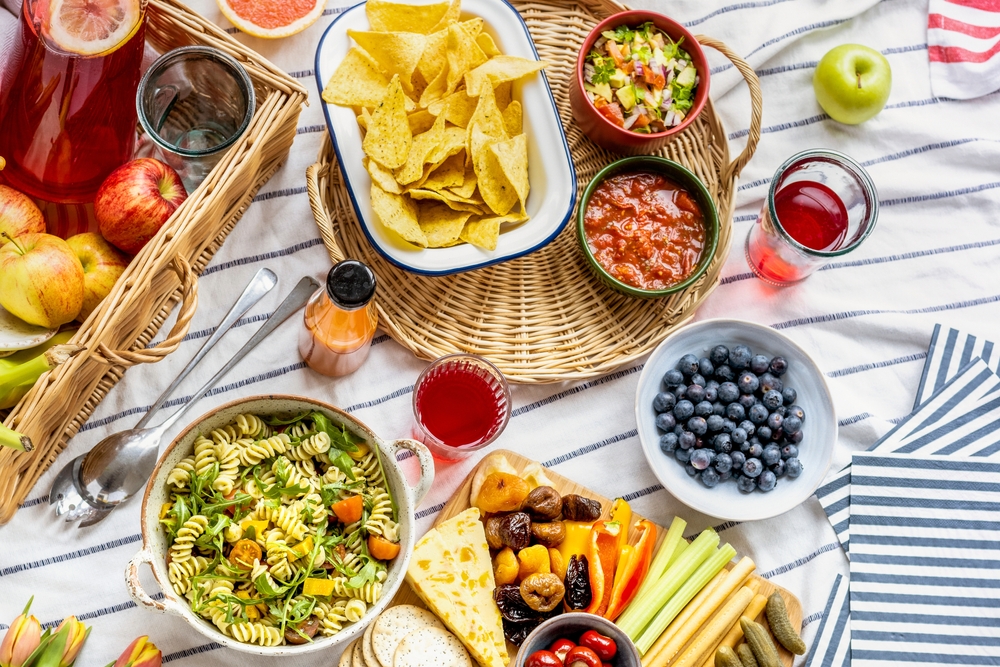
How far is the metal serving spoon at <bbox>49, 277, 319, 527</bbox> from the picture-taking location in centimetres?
238

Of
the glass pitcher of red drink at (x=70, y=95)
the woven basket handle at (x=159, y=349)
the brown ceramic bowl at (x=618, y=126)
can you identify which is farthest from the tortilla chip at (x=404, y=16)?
the woven basket handle at (x=159, y=349)

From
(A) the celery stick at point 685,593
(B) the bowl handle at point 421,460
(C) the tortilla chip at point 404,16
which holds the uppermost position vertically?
(C) the tortilla chip at point 404,16

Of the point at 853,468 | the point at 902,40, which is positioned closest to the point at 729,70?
the point at 902,40

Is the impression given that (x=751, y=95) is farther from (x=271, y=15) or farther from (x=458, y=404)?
(x=271, y=15)

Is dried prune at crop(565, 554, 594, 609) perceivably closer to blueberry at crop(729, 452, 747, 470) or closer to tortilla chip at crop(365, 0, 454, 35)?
blueberry at crop(729, 452, 747, 470)

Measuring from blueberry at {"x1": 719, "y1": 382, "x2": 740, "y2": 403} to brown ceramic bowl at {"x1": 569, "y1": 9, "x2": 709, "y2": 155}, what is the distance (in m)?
0.75

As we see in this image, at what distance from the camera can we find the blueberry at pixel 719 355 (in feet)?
8.73

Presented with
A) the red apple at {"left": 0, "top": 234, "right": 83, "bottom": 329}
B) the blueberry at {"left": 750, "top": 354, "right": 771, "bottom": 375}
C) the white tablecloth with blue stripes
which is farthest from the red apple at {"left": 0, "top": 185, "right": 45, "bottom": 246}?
the blueberry at {"left": 750, "top": 354, "right": 771, "bottom": 375}

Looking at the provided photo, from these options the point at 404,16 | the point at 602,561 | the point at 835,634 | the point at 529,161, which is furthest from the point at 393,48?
the point at 835,634

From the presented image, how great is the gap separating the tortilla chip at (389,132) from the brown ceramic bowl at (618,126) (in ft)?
1.81

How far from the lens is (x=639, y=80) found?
266cm

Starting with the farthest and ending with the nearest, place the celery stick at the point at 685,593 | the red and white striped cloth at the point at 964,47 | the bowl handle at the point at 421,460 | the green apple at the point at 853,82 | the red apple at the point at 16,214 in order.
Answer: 1. the red and white striped cloth at the point at 964,47
2. the green apple at the point at 853,82
3. the celery stick at the point at 685,593
4. the bowl handle at the point at 421,460
5. the red apple at the point at 16,214

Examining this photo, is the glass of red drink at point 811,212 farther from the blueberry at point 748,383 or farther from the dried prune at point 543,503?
the dried prune at point 543,503

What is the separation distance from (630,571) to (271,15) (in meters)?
1.91
